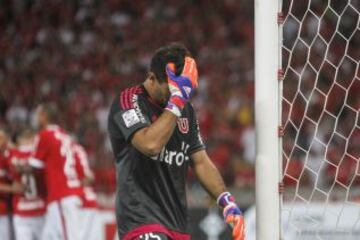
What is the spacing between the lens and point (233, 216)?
416cm

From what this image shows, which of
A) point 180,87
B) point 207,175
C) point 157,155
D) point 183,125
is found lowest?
point 207,175

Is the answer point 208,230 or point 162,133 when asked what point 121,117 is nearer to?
point 162,133

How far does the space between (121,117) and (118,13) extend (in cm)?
1064

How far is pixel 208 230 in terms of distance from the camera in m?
9.61

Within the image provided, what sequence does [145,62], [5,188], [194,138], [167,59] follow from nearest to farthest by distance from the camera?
1. [167,59]
2. [194,138]
3. [5,188]
4. [145,62]

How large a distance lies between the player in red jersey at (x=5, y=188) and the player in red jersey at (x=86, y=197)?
69 cm

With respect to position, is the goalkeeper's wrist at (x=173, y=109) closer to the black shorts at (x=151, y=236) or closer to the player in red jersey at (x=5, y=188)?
the black shorts at (x=151, y=236)

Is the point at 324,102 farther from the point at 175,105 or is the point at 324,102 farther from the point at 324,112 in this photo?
the point at 175,105

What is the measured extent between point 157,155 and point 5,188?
15.8 feet

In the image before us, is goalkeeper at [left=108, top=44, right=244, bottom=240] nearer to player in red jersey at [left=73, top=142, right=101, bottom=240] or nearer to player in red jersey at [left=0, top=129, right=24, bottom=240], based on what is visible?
player in red jersey at [left=0, top=129, right=24, bottom=240]

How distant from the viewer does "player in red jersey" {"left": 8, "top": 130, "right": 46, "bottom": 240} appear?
9.21m

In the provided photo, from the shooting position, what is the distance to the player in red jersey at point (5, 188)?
28.5 feet

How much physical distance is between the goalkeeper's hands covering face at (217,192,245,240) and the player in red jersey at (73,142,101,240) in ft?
16.5

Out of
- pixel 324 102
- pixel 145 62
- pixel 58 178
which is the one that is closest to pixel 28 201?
pixel 58 178
